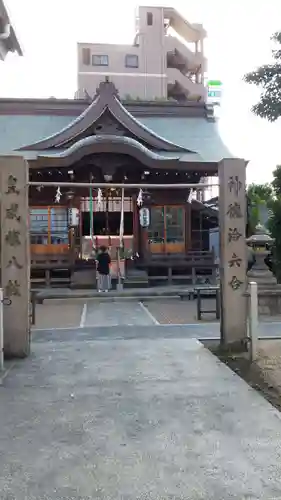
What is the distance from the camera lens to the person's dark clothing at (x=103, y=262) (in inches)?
675

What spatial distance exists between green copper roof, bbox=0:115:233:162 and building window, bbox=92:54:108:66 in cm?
2678

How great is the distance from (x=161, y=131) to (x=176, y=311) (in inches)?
492

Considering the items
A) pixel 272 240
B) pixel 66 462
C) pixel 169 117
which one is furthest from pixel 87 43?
→ pixel 66 462

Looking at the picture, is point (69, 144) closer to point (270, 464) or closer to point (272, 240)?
point (272, 240)

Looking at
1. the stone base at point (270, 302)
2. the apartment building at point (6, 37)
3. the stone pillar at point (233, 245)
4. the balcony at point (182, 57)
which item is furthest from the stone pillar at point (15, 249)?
the balcony at point (182, 57)

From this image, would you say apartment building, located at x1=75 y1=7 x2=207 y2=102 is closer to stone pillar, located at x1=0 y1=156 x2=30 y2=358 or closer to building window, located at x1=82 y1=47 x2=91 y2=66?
building window, located at x1=82 y1=47 x2=91 y2=66

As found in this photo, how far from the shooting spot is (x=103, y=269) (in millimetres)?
17375

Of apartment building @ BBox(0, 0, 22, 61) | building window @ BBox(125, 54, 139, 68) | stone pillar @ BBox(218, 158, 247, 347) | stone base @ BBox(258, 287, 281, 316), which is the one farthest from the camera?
building window @ BBox(125, 54, 139, 68)

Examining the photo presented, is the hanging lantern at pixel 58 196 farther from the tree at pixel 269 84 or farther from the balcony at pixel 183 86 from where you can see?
the balcony at pixel 183 86

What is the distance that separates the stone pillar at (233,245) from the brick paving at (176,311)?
127 inches

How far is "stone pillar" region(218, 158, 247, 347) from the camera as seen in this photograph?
25.6 ft

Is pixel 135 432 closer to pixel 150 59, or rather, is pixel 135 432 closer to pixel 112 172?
pixel 112 172

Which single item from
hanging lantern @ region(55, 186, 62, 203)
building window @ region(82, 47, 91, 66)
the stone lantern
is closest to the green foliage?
the stone lantern

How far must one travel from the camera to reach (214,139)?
77.5 feet
